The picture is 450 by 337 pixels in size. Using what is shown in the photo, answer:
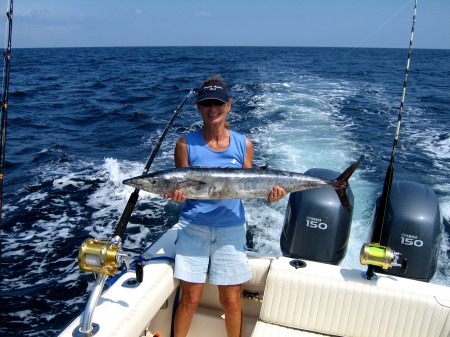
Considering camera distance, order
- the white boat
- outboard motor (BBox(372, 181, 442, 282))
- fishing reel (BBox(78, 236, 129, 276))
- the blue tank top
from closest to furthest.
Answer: fishing reel (BBox(78, 236, 129, 276))
the white boat
the blue tank top
outboard motor (BBox(372, 181, 442, 282))

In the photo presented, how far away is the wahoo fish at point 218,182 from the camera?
2.50 m

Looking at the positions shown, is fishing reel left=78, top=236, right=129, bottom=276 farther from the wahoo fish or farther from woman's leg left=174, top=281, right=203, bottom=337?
woman's leg left=174, top=281, right=203, bottom=337

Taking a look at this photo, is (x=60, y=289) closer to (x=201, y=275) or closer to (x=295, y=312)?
(x=201, y=275)

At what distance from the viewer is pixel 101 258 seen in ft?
6.41

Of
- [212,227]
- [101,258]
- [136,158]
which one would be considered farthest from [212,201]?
[136,158]

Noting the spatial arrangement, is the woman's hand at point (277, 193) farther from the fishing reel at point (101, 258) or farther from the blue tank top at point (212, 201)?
the fishing reel at point (101, 258)

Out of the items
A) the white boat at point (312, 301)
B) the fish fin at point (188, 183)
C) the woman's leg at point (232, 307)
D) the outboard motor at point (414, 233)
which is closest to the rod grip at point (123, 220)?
the white boat at point (312, 301)

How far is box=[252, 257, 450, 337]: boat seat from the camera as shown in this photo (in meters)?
2.49

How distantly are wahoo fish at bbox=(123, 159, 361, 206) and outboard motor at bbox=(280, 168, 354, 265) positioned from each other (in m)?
1.00

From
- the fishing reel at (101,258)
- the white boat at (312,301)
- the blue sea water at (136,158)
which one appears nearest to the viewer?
the fishing reel at (101,258)

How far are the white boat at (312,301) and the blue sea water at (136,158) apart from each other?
2157 mm

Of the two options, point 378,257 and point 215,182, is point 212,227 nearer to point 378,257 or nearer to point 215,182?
point 215,182

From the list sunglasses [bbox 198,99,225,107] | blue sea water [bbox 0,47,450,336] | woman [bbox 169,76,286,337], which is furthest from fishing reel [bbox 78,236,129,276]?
blue sea water [bbox 0,47,450,336]

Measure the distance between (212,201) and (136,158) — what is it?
683 cm
